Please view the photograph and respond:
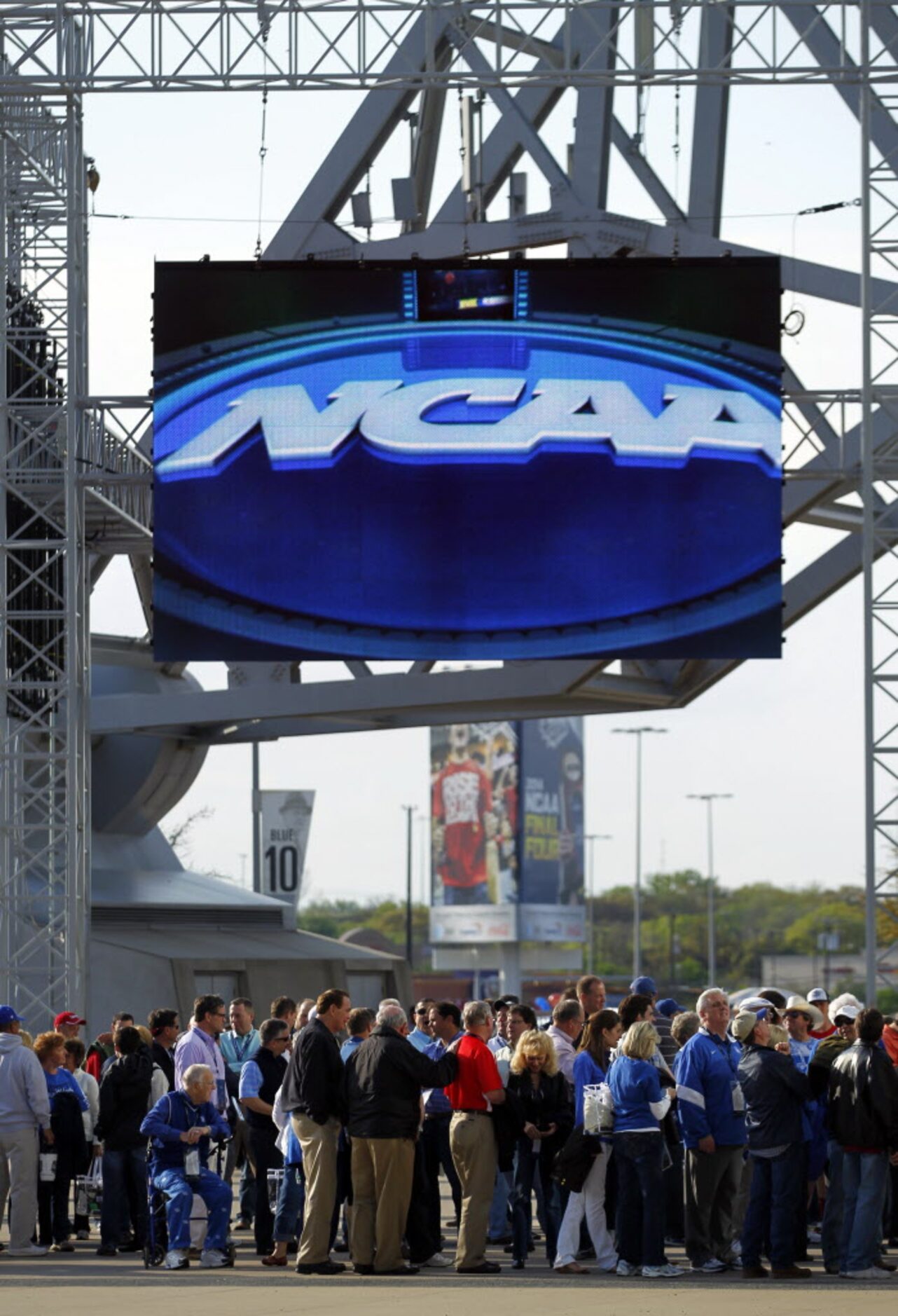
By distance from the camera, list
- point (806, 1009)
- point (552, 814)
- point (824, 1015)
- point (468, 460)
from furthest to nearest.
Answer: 1. point (552, 814)
2. point (468, 460)
3. point (824, 1015)
4. point (806, 1009)

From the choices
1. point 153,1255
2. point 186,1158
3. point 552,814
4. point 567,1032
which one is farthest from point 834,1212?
point 552,814

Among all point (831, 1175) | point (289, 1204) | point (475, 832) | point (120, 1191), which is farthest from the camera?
point (475, 832)

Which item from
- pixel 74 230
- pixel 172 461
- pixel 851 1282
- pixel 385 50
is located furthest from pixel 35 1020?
pixel 851 1282

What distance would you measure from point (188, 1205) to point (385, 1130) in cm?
124

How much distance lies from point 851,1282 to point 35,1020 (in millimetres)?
12284

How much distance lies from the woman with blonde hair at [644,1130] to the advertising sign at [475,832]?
91.6m

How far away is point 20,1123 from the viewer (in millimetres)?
13852

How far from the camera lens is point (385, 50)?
21609 millimetres

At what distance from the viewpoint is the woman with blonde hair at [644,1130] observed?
492 inches

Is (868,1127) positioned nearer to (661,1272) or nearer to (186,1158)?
(661,1272)

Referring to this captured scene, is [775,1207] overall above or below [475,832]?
below

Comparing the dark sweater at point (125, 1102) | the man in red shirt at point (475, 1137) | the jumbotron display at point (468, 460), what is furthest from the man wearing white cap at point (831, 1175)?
the jumbotron display at point (468, 460)

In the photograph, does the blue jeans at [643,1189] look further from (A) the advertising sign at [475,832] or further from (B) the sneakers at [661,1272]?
(A) the advertising sign at [475,832]

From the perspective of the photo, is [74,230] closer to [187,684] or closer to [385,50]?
[385,50]
